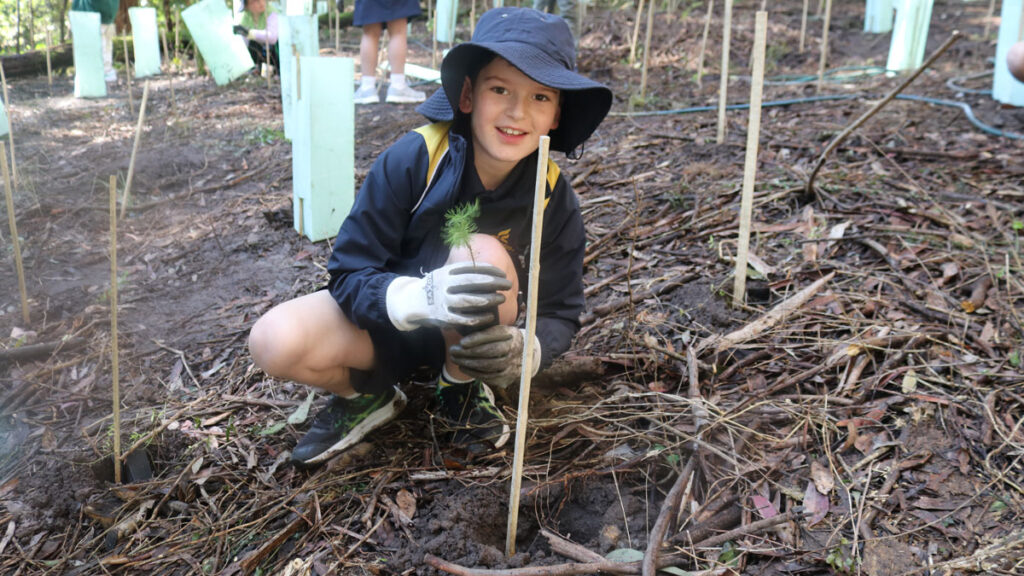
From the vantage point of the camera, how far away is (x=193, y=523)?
165 cm

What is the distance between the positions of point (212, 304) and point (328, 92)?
999mm

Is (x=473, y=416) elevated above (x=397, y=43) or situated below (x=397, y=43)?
below

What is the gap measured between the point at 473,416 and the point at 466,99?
32.1 inches

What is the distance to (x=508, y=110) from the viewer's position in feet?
5.41

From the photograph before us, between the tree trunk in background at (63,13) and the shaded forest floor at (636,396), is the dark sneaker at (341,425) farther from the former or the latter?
the tree trunk in background at (63,13)

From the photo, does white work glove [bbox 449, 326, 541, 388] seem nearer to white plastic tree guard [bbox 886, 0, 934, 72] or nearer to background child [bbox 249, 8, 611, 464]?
background child [bbox 249, 8, 611, 464]

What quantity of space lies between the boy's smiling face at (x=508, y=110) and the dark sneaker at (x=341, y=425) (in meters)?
0.73

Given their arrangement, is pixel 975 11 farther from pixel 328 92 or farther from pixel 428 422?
pixel 428 422

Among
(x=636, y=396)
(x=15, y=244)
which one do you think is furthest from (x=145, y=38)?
(x=636, y=396)

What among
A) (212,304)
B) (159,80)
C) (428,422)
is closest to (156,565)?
(428,422)

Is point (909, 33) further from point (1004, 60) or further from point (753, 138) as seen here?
point (753, 138)

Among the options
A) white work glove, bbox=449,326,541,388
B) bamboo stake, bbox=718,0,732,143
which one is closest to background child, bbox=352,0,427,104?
bamboo stake, bbox=718,0,732,143

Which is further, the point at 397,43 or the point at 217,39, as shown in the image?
the point at 217,39

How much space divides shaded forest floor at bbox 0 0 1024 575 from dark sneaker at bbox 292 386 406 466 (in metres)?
0.05
